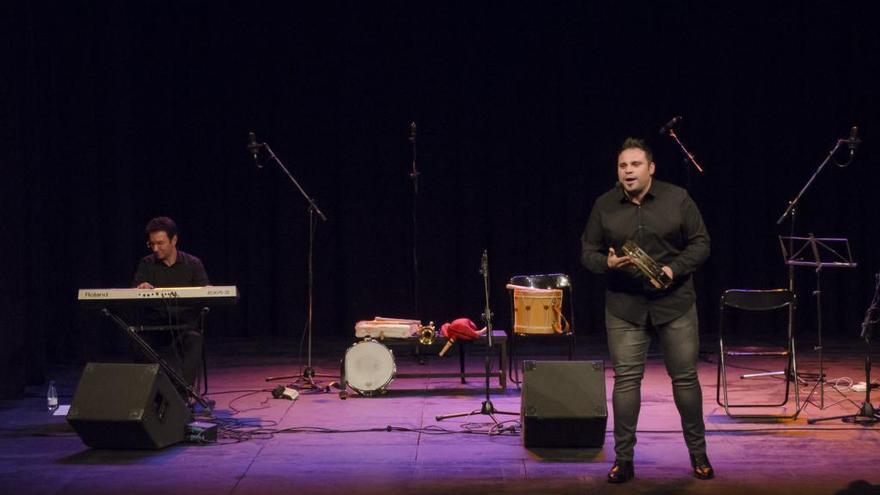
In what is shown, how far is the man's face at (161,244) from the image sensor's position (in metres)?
6.80

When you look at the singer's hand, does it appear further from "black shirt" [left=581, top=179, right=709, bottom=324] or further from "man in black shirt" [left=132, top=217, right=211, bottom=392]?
"man in black shirt" [left=132, top=217, right=211, bottom=392]

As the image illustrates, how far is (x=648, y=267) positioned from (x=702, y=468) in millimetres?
1096

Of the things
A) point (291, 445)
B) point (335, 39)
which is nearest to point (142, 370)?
point (291, 445)

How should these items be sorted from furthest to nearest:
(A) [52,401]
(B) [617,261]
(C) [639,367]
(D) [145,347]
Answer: (A) [52,401]
(D) [145,347]
(C) [639,367]
(B) [617,261]

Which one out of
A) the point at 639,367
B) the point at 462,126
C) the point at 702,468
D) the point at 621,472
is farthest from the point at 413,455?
the point at 462,126

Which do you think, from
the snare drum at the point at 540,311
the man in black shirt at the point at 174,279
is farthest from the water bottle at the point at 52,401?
the snare drum at the point at 540,311

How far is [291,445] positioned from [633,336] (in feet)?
7.11

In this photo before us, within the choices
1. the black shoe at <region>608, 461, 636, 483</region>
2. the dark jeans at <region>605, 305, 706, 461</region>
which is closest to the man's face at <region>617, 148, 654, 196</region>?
the dark jeans at <region>605, 305, 706, 461</region>

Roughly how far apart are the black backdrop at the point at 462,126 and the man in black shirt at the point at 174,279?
381cm

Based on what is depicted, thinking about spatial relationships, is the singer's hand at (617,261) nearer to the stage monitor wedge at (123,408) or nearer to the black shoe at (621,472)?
the black shoe at (621,472)

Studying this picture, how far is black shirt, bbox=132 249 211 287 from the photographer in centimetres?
685

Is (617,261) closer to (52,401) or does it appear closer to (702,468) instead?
(702,468)

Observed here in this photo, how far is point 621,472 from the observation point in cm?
472

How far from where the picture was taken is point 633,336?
185 inches
